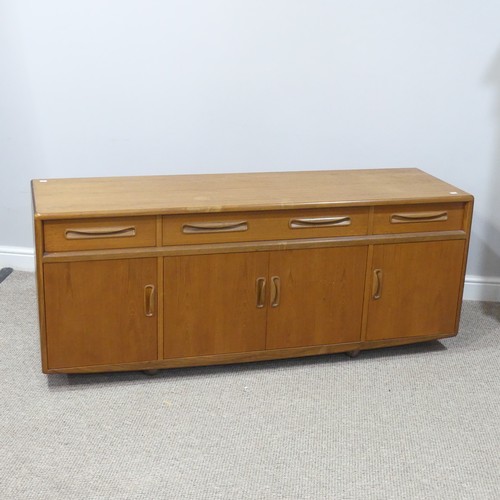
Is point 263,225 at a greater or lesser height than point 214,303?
greater

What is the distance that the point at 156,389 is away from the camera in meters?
2.96

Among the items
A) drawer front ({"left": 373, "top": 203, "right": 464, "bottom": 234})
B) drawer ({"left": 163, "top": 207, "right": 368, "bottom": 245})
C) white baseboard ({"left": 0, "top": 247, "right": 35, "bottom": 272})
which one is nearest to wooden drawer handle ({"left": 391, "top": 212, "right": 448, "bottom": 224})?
drawer front ({"left": 373, "top": 203, "right": 464, "bottom": 234})

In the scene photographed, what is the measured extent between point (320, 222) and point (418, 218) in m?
0.38

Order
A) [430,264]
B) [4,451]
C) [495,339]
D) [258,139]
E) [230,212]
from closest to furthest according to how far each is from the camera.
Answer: [4,451] → [230,212] → [430,264] → [495,339] → [258,139]

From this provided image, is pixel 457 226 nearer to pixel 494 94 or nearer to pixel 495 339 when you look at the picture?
pixel 495 339

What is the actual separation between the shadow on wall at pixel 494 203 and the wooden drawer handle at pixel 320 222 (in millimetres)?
1070

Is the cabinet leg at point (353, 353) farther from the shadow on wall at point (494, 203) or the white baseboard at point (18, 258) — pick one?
the white baseboard at point (18, 258)

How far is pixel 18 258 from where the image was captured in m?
4.00

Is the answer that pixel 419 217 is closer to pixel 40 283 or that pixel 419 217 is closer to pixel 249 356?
pixel 249 356

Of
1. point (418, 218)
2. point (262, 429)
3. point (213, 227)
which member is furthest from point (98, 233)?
point (418, 218)

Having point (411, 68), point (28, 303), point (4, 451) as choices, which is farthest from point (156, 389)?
point (411, 68)

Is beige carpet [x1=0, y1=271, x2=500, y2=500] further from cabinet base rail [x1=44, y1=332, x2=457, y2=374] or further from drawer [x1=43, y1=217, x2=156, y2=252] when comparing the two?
drawer [x1=43, y1=217, x2=156, y2=252]

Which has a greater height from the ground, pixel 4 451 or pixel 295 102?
pixel 295 102

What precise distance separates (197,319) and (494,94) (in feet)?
5.56
